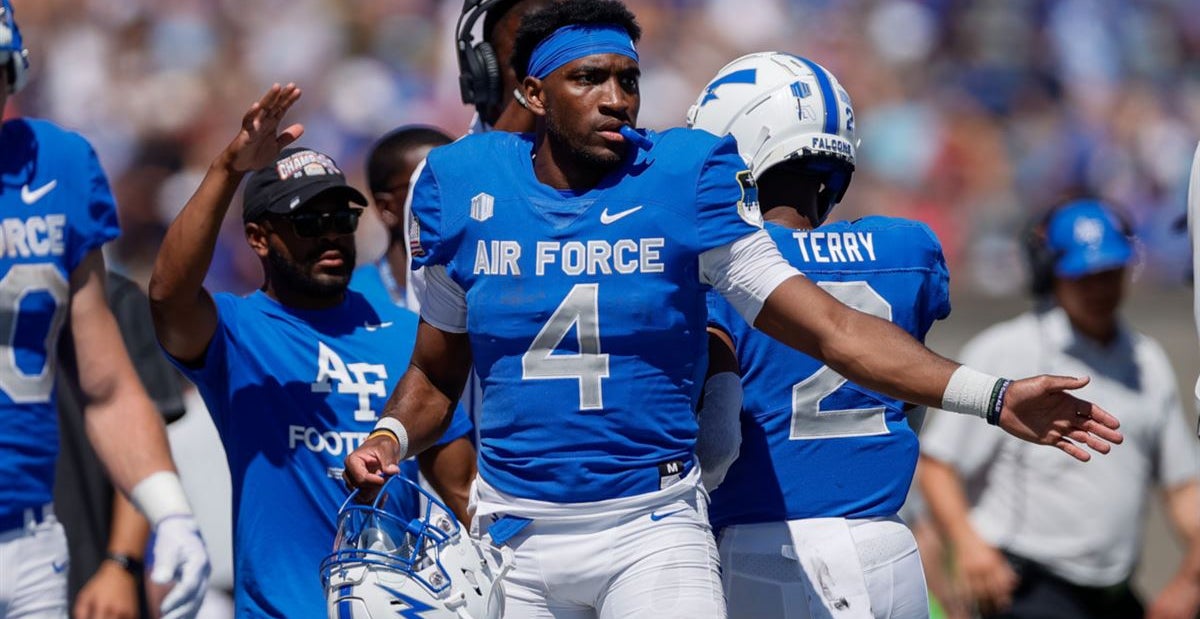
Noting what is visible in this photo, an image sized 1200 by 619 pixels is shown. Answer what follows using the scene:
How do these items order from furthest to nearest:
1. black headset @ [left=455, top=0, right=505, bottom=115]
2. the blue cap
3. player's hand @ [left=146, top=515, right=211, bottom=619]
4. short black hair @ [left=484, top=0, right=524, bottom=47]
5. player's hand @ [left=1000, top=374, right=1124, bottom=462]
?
the blue cap
short black hair @ [left=484, top=0, right=524, bottom=47]
black headset @ [left=455, top=0, right=505, bottom=115]
player's hand @ [left=146, top=515, right=211, bottom=619]
player's hand @ [left=1000, top=374, right=1124, bottom=462]

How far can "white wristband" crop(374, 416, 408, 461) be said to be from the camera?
4.42 m

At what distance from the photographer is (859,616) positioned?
4551 millimetres

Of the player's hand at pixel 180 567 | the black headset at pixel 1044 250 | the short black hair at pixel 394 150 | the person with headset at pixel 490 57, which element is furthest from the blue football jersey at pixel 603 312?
the black headset at pixel 1044 250

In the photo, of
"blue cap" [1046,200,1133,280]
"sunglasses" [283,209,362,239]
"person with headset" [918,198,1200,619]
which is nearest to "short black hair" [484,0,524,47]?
"sunglasses" [283,209,362,239]

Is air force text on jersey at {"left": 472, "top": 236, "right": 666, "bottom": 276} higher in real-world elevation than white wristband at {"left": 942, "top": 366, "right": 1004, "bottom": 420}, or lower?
higher

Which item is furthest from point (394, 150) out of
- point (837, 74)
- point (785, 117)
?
point (837, 74)

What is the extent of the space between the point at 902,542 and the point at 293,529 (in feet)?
5.30

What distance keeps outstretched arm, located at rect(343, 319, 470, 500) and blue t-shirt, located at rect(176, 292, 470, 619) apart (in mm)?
574

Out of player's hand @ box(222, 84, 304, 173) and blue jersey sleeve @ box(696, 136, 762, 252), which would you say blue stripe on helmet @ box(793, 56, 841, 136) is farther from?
player's hand @ box(222, 84, 304, 173)

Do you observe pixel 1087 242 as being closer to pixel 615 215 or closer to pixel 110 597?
pixel 615 215

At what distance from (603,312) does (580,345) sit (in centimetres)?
9

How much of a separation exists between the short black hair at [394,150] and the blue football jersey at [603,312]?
2.39 meters

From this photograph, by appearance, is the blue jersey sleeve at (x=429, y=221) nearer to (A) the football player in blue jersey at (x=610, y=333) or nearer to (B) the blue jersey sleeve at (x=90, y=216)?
(A) the football player in blue jersey at (x=610, y=333)

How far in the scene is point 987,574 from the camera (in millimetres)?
7566
